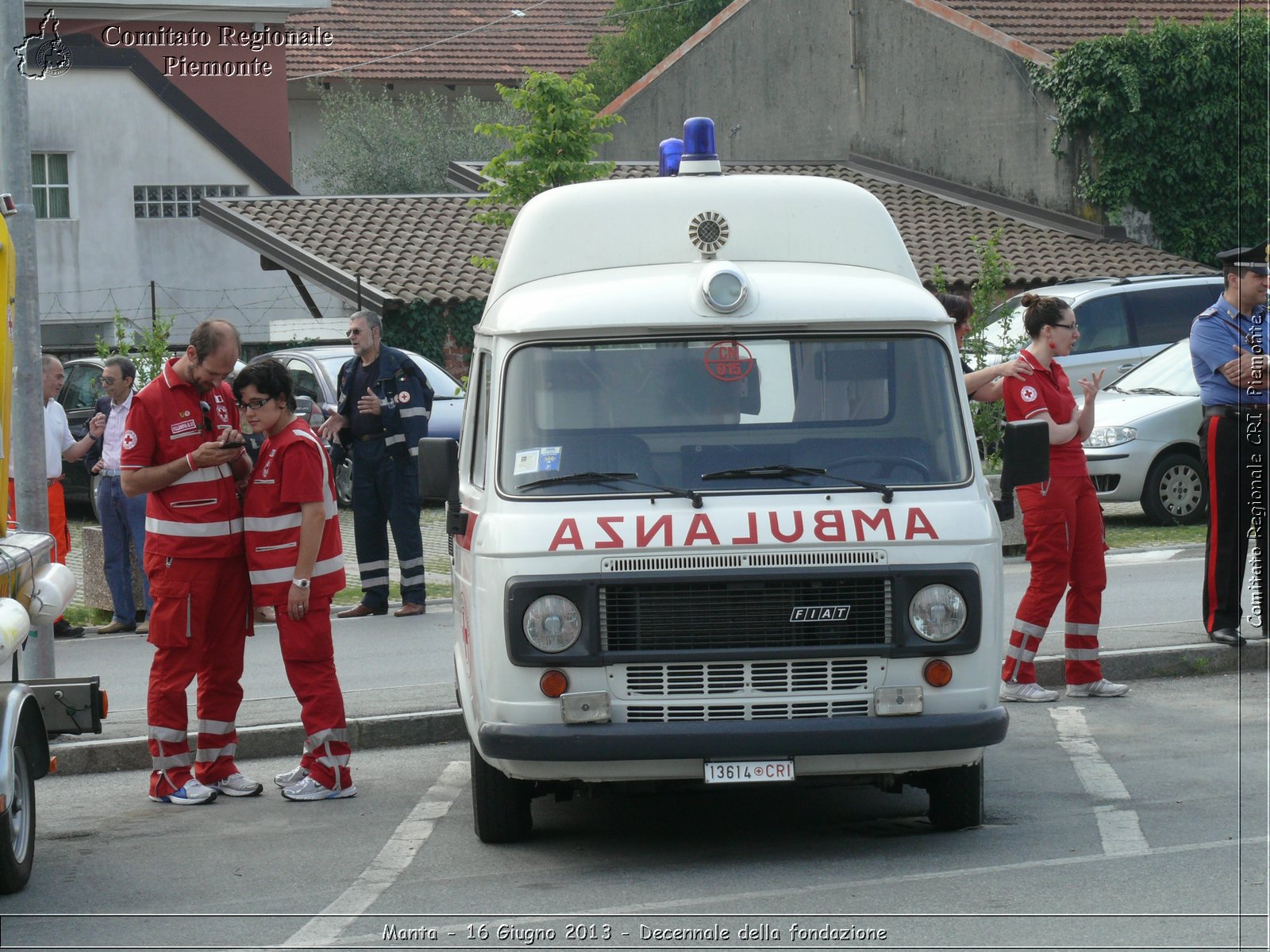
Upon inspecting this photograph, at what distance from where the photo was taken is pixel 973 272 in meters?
31.1

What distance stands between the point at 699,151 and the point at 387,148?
37.3m

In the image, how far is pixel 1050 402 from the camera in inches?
354

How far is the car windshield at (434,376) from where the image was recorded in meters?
21.5

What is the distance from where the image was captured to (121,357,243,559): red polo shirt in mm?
7766

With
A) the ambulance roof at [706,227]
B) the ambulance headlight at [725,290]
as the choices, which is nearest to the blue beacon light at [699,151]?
the ambulance roof at [706,227]

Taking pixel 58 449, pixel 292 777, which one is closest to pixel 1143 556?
pixel 58 449

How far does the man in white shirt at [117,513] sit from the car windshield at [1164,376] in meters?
9.82

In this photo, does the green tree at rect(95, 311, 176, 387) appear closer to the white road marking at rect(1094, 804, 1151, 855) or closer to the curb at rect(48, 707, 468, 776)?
the curb at rect(48, 707, 468, 776)

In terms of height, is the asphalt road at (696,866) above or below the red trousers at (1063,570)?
below

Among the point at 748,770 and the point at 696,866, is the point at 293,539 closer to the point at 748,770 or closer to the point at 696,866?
the point at 696,866

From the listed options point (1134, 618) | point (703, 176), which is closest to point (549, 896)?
point (703, 176)

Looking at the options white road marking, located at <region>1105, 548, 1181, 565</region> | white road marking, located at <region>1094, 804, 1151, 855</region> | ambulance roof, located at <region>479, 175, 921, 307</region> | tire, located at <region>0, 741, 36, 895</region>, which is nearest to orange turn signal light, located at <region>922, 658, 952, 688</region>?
white road marking, located at <region>1094, 804, 1151, 855</region>

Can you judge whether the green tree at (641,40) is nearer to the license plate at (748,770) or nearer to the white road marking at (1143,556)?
the white road marking at (1143,556)

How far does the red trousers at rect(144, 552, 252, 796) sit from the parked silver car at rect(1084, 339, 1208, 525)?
1081 centimetres
